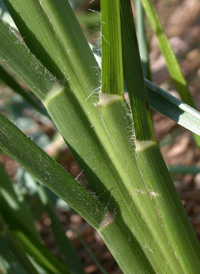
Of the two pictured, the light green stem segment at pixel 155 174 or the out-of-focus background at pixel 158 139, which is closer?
the light green stem segment at pixel 155 174

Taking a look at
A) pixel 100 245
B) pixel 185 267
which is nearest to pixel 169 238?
pixel 185 267

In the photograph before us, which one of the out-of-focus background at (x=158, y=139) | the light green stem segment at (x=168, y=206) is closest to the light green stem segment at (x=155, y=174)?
the light green stem segment at (x=168, y=206)

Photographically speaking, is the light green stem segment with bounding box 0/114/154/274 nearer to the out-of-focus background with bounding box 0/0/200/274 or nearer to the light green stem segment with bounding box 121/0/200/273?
the light green stem segment with bounding box 121/0/200/273

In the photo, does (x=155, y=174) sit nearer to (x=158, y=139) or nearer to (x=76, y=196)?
(x=76, y=196)

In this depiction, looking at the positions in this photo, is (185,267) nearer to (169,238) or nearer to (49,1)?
(169,238)

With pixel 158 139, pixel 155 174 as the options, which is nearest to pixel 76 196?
pixel 155 174

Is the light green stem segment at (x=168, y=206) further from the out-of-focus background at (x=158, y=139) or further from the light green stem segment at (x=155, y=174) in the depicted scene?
the out-of-focus background at (x=158, y=139)
